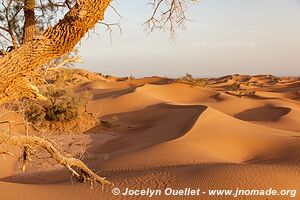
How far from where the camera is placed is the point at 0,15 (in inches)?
209

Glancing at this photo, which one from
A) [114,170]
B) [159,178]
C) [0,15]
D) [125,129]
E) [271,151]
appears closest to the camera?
[0,15]

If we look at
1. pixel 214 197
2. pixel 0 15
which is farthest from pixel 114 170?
pixel 0 15

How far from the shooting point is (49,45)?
3562mm

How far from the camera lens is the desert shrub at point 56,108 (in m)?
13.2

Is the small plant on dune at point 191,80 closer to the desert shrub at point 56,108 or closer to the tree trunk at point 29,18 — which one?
the desert shrub at point 56,108

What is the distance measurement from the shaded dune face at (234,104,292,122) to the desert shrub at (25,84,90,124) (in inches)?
303

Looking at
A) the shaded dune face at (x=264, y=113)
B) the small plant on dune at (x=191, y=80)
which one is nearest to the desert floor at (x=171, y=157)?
the shaded dune face at (x=264, y=113)

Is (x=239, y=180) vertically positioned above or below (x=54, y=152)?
below

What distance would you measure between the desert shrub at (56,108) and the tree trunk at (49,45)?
9.49 m

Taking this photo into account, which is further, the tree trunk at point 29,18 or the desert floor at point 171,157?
the desert floor at point 171,157

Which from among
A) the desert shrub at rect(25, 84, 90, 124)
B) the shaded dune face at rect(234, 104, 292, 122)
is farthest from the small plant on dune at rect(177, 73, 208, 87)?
the desert shrub at rect(25, 84, 90, 124)

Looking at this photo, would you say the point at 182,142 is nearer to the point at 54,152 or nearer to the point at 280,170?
the point at 280,170

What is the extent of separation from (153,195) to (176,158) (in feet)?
6.96

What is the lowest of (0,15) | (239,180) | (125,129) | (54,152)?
(125,129)
